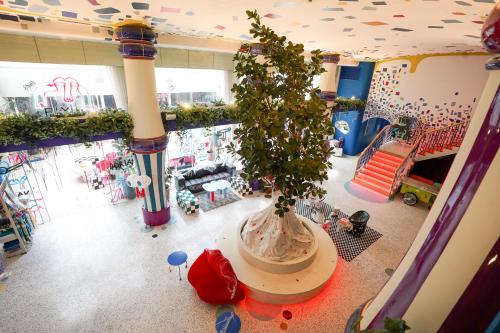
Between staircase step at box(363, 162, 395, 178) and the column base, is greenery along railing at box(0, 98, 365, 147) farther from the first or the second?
staircase step at box(363, 162, 395, 178)

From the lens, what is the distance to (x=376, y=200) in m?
8.55

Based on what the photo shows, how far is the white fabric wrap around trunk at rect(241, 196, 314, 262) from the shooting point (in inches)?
184

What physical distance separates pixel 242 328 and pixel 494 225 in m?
4.06

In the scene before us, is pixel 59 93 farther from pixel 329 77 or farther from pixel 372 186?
pixel 372 186

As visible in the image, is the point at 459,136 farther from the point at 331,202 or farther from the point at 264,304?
the point at 264,304

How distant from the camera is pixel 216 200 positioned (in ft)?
27.0

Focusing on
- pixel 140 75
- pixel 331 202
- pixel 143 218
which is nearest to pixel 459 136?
pixel 331 202

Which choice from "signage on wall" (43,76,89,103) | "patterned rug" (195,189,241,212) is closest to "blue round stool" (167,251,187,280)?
→ "patterned rug" (195,189,241,212)

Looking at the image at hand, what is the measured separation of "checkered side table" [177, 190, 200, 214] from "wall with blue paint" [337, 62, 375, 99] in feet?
31.1

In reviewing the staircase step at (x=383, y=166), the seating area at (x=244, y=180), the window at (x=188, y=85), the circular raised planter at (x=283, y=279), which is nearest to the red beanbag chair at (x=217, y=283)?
the seating area at (x=244, y=180)

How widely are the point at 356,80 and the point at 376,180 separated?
17.9 ft

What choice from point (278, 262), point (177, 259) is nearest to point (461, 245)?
point (278, 262)

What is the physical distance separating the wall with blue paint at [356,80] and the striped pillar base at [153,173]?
998cm

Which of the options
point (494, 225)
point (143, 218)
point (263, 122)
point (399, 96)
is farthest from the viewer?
point (399, 96)
